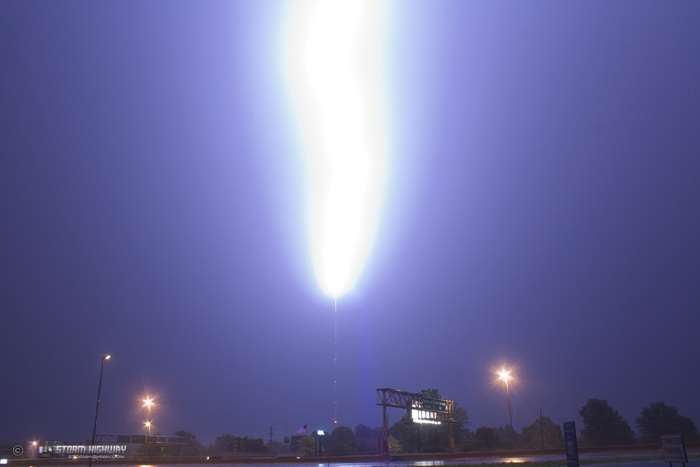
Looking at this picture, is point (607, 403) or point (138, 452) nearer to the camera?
point (138, 452)

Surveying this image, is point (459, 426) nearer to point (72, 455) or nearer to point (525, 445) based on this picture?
point (525, 445)

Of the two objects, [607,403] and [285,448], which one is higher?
[607,403]

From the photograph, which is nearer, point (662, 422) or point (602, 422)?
point (602, 422)

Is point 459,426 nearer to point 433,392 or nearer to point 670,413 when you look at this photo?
point 433,392

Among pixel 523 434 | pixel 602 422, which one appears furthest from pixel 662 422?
pixel 523 434

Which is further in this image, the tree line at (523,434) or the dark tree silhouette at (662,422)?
the dark tree silhouette at (662,422)

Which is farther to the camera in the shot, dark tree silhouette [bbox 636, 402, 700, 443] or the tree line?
dark tree silhouette [bbox 636, 402, 700, 443]

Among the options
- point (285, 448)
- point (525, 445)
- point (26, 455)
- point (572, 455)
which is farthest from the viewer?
point (285, 448)

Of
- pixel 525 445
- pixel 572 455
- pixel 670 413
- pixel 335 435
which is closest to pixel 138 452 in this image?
pixel 335 435

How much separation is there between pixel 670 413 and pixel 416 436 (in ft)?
176

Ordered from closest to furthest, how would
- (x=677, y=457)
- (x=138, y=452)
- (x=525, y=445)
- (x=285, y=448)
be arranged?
(x=677, y=457) → (x=138, y=452) → (x=525, y=445) → (x=285, y=448)

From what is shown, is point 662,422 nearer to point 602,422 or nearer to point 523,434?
point 602,422

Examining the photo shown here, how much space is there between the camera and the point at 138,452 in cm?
8569

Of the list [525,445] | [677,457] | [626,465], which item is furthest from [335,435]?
[677,457]
